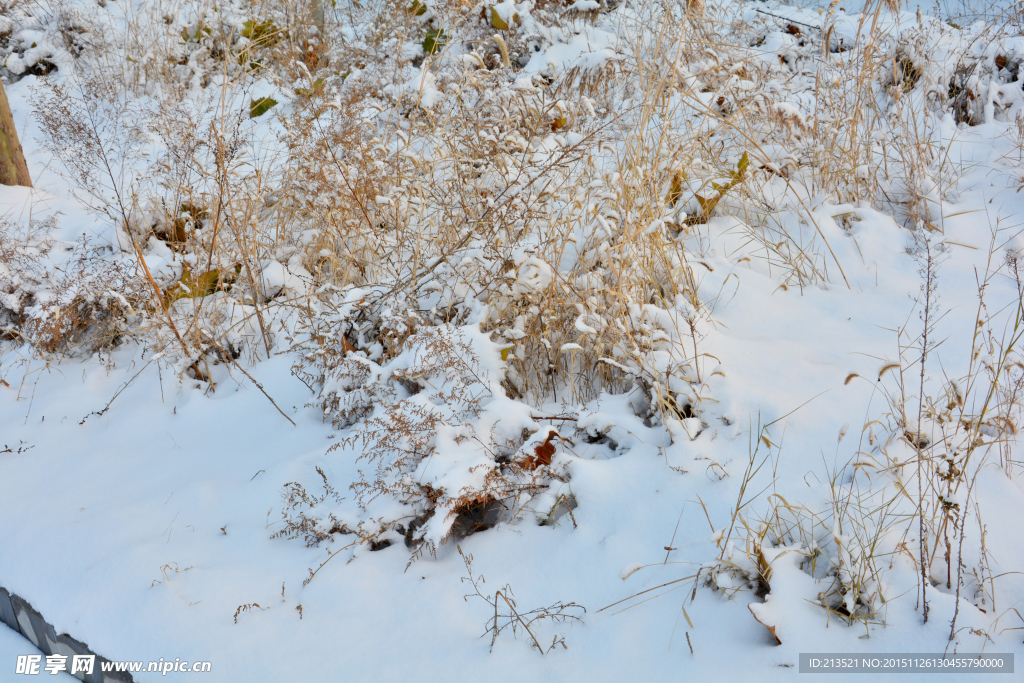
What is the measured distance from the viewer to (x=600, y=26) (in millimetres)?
4367

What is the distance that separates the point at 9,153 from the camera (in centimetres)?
349

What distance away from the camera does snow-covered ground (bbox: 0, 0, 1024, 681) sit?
1.27m

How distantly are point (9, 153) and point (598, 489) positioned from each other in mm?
3976

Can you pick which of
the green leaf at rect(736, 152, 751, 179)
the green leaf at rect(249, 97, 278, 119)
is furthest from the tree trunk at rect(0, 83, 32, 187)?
the green leaf at rect(736, 152, 751, 179)

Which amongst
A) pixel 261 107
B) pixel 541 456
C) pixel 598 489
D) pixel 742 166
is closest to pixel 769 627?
pixel 598 489

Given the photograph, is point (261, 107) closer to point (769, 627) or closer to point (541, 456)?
point (541, 456)

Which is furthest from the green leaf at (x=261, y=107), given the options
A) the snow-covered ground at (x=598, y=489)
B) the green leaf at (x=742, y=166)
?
the green leaf at (x=742, y=166)

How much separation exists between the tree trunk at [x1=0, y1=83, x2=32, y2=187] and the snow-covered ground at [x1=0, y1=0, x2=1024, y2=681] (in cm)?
149

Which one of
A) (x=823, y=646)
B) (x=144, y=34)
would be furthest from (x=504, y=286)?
(x=144, y=34)

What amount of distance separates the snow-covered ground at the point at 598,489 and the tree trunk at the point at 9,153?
4.89 ft

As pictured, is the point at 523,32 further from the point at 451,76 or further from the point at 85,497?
the point at 85,497

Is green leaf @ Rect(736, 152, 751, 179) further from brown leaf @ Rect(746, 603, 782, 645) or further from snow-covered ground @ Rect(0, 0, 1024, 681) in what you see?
brown leaf @ Rect(746, 603, 782, 645)

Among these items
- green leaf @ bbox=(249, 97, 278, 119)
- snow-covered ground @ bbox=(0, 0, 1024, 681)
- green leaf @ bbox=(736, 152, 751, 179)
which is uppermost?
green leaf @ bbox=(249, 97, 278, 119)

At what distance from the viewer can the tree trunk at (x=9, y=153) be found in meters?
3.45
